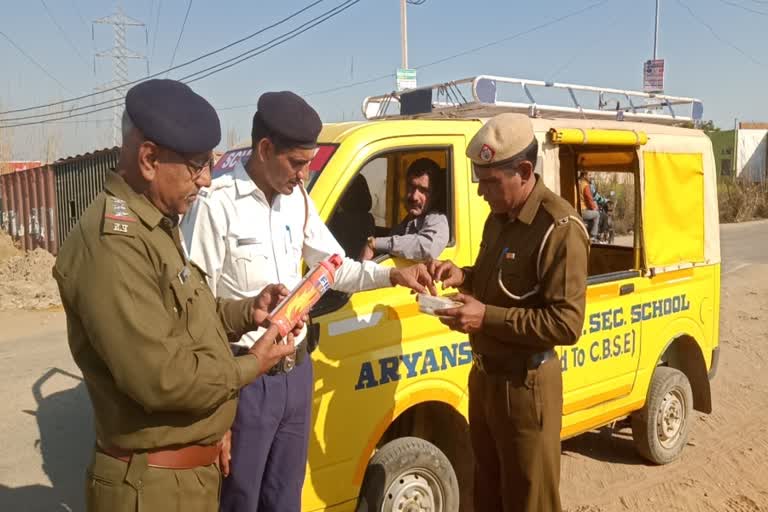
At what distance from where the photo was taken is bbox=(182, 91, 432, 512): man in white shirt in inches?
101

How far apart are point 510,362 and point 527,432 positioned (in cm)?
28

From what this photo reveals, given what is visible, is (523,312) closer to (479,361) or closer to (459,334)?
(479,361)

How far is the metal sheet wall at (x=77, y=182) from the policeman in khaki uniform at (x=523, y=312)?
13.1 meters

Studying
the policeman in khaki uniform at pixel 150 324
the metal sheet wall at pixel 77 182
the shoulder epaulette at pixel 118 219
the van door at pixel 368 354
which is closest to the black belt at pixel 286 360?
the van door at pixel 368 354

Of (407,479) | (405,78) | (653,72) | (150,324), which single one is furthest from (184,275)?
(653,72)

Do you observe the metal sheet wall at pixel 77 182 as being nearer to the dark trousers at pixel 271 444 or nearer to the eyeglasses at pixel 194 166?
the dark trousers at pixel 271 444

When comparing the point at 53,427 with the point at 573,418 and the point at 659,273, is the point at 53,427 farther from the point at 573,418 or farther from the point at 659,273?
the point at 659,273

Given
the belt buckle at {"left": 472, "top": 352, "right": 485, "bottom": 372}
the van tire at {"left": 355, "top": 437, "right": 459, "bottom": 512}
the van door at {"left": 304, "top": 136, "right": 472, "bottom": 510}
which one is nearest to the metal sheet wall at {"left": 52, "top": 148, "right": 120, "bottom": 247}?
the van door at {"left": 304, "top": 136, "right": 472, "bottom": 510}

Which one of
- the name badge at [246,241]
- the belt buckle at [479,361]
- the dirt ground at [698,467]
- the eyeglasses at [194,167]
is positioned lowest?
the dirt ground at [698,467]

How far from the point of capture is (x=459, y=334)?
3.59 m

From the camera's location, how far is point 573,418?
407 cm

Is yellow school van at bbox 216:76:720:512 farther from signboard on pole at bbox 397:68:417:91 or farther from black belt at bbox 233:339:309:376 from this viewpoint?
signboard on pole at bbox 397:68:417:91

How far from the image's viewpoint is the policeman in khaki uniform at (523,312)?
267cm

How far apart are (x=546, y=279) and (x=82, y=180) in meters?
14.4
